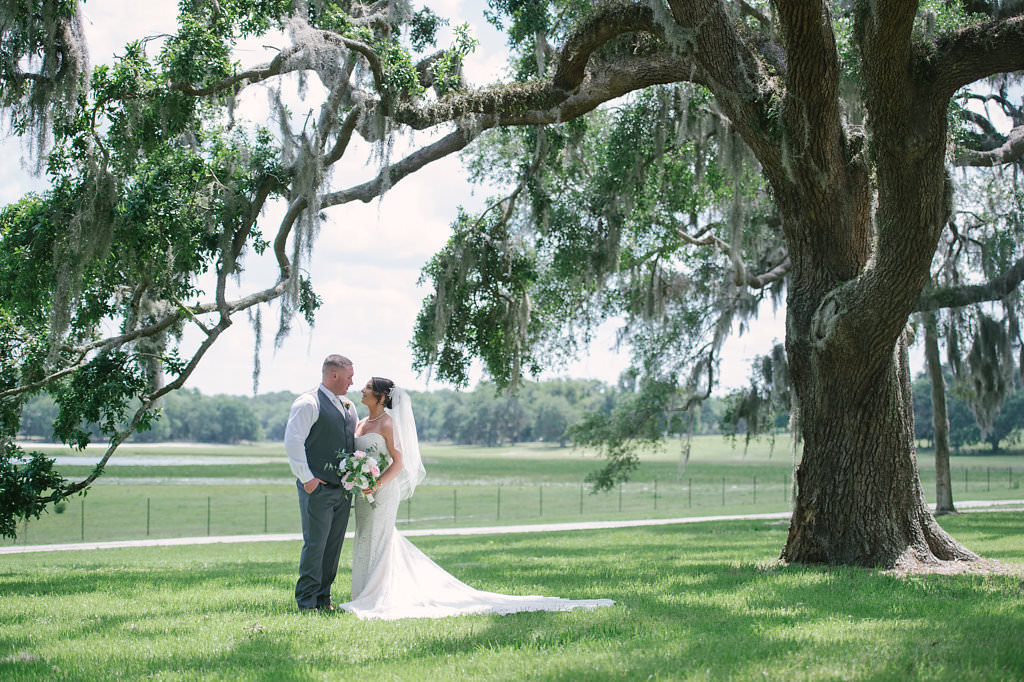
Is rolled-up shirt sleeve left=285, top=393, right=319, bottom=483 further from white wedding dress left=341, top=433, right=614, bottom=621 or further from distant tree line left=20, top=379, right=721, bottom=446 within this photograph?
distant tree line left=20, top=379, right=721, bottom=446

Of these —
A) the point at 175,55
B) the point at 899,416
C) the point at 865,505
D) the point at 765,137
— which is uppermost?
the point at 175,55

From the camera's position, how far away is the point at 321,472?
20.5 ft

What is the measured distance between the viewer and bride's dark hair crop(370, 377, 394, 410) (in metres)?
6.56

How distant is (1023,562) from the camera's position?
8617 millimetres

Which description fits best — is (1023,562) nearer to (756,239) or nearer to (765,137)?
(765,137)

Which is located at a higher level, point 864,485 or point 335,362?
point 335,362

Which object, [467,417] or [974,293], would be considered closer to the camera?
[974,293]

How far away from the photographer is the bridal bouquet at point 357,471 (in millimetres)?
6156

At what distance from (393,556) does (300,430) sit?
1.19 m

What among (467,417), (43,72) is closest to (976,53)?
(43,72)

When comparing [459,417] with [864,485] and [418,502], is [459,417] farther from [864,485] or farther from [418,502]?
[864,485]

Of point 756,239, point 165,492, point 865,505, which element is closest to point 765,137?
point 865,505

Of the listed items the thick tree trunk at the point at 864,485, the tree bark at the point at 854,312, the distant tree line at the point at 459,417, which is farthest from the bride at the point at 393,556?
the distant tree line at the point at 459,417

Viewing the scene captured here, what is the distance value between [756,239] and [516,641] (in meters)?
13.9
